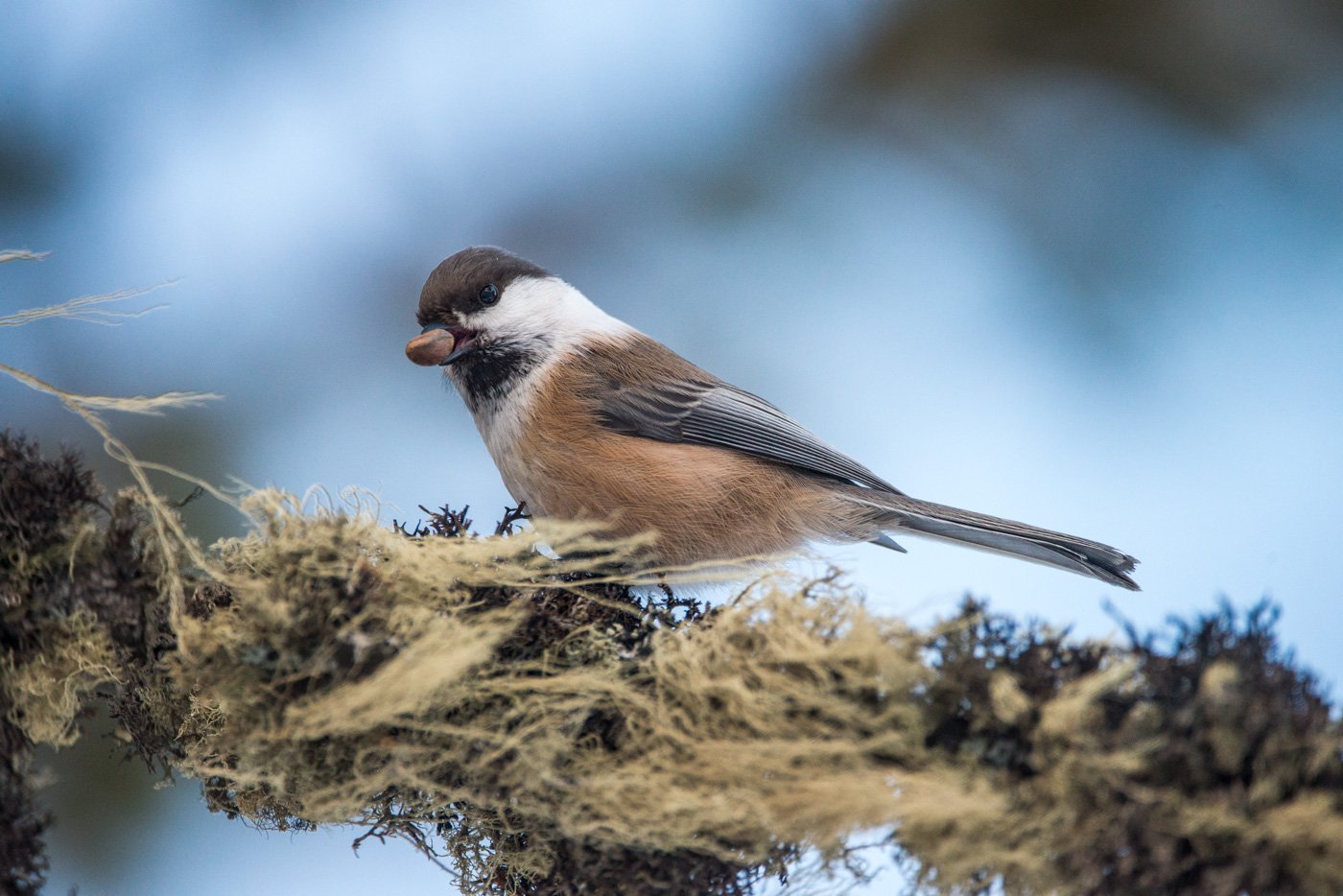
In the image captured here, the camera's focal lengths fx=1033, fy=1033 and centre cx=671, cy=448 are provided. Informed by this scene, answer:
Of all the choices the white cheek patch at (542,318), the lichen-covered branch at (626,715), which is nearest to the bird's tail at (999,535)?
the white cheek patch at (542,318)

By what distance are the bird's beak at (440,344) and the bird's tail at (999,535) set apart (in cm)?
80

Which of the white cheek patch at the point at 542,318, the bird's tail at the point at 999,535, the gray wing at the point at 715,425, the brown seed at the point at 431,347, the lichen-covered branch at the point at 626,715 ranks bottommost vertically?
the lichen-covered branch at the point at 626,715

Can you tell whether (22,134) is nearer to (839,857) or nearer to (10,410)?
(10,410)

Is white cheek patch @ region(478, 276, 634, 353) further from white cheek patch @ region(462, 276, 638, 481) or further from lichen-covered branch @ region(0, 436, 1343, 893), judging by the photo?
lichen-covered branch @ region(0, 436, 1343, 893)

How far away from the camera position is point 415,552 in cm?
119

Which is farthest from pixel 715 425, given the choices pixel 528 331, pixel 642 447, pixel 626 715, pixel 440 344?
pixel 626 715

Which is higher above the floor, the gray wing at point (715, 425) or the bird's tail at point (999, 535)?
the gray wing at point (715, 425)

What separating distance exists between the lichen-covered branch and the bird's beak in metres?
0.60

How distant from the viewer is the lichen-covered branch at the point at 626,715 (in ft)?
3.01

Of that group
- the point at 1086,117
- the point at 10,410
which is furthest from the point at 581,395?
the point at 1086,117

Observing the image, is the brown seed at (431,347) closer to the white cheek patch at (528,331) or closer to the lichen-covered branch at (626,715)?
the white cheek patch at (528,331)

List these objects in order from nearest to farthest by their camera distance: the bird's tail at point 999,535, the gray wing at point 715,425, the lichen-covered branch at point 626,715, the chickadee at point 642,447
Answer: the lichen-covered branch at point 626,715 → the bird's tail at point 999,535 → the chickadee at point 642,447 → the gray wing at point 715,425

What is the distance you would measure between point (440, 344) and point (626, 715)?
3.11 ft

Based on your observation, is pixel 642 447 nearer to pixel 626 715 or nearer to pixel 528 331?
pixel 528 331
